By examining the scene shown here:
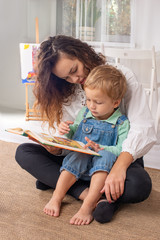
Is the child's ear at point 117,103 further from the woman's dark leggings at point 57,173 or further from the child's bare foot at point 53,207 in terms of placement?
the child's bare foot at point 53,207

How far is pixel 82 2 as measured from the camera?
342 cm

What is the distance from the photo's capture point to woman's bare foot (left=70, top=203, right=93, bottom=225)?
1.32 meters

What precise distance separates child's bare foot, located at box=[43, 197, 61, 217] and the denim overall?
13 cm

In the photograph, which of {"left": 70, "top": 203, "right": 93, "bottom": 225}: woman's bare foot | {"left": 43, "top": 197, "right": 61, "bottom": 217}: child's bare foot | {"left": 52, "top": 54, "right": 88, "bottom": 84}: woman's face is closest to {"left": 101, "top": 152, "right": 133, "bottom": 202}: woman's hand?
{"left": 70, "top": 203, "right": 93, "bottom": 225}: woman's bare foot

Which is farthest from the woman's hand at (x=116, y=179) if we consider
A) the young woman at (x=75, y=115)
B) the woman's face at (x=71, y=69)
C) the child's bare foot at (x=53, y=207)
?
the woman's face at (x=71, y=69)

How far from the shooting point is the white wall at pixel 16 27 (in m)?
3.70

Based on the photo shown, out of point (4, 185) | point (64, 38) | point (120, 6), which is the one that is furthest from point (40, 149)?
point (120, 6)

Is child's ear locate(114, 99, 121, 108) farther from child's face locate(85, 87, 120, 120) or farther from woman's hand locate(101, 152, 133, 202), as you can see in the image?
woman's hand locate(101, 152, 133, 202)

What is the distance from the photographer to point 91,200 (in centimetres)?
136

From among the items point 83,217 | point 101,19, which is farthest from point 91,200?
point 101,19

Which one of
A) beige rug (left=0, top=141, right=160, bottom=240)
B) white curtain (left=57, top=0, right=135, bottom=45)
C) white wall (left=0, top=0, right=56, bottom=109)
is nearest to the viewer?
beige rug (left=0, top=141, right=160, bottom=240)

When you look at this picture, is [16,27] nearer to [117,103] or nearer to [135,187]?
[117,103]

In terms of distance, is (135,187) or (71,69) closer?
(135,187)

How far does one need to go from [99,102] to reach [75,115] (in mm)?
289
